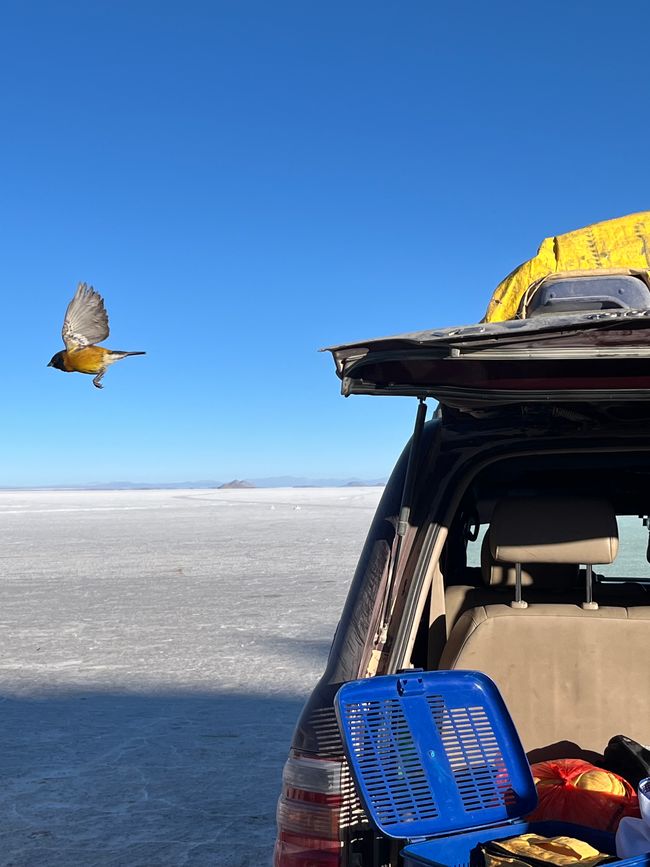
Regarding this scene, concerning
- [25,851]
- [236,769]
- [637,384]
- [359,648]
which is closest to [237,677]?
[236,769]

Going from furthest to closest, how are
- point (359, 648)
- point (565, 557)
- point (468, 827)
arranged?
1. point (565, 557)
2. point (359, 648)
3. point (468, 827)

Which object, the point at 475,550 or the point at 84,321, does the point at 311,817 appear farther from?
the point at 475,550

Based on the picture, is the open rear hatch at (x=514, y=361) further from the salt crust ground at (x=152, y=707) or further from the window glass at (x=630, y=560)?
the window glass at (x=630, y=560)

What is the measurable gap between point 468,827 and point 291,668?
5.82 m

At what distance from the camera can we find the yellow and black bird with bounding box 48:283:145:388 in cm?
791

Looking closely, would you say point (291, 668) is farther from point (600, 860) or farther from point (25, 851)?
point (600, 860)

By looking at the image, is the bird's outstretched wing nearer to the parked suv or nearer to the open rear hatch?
the parked suv

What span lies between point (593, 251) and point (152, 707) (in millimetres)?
4336

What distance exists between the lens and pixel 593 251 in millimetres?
4684

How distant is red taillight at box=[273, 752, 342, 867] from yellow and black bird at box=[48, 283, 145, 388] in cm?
558

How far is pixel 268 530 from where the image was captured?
2844cm

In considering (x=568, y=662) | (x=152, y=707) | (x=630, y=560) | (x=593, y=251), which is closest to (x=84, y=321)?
(x=152, y=707)

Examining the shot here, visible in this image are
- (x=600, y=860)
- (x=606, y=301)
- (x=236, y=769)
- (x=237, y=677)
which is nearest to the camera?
(x=600, y=860)

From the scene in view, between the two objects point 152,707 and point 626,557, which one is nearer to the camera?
point 152,707
